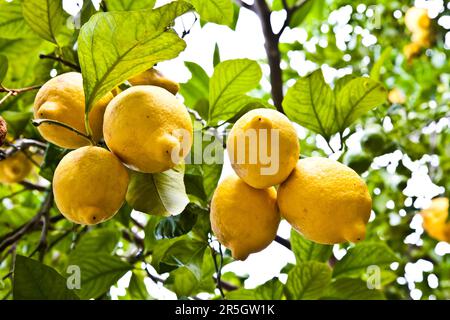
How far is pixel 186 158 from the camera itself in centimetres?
90

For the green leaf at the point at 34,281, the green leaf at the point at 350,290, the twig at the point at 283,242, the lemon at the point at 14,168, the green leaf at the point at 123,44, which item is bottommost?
the twig at the point at 283,242

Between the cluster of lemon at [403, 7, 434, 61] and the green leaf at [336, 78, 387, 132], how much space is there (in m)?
1.09

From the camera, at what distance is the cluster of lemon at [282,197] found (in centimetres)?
65

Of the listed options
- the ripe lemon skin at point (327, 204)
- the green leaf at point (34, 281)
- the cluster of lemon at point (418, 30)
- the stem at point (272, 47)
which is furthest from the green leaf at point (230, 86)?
the cluster of lemon at point (418, 30)

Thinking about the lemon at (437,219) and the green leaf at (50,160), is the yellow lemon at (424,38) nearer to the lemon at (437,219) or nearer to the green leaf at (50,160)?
Answer: the lemon at (437,219)

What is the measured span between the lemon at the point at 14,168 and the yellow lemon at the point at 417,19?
52.7 inches

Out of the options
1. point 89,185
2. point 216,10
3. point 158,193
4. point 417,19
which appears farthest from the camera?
point 417,19

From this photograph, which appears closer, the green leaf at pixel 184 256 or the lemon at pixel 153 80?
the lemon at pixel 153 80

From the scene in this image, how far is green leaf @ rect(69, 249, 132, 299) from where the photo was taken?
98 centimetres

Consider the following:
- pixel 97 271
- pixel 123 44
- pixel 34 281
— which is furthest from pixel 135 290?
pixel 123 44

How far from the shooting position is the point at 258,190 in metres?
0.70

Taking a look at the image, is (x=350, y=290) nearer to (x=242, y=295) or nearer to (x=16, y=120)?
(x=242, y=295)

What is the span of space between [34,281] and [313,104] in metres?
0.47
